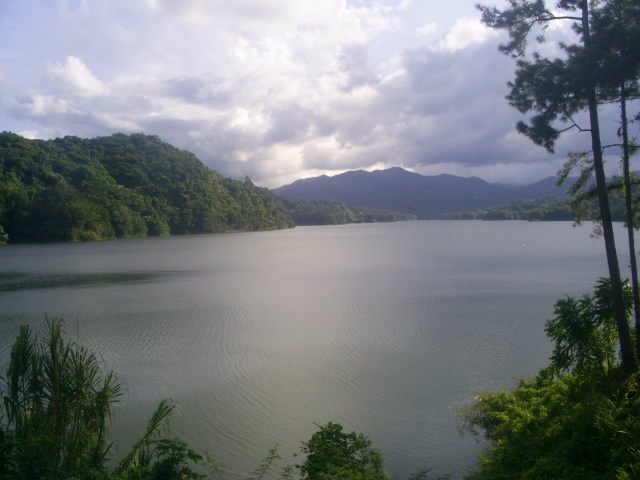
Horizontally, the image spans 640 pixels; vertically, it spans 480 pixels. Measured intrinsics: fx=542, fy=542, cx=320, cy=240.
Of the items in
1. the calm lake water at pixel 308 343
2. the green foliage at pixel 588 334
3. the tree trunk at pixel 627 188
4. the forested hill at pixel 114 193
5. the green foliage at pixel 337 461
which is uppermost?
the forested hill at pixel 114 193

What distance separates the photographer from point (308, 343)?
17.2m

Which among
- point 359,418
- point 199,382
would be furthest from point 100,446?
point 199,382

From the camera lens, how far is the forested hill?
80.9 meters

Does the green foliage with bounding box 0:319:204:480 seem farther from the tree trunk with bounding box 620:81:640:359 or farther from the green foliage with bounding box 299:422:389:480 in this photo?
the tree trunk with bounding box 620:81:640:359

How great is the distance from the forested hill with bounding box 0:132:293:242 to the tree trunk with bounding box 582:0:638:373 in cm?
8192

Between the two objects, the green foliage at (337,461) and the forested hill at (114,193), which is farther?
the forested hill at (114,193)

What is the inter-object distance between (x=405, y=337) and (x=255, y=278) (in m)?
19.7

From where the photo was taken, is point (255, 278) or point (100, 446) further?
point (255, 278)

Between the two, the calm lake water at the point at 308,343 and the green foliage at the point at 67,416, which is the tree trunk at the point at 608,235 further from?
the green foliage at the point at 67,416

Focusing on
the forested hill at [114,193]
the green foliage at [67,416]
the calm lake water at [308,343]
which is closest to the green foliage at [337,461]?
the green foliage at [67,416]

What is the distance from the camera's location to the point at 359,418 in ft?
35.2

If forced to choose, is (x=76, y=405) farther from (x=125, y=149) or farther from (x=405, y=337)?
(x=125, y=149)

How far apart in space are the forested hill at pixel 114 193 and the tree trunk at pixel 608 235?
3225 inches

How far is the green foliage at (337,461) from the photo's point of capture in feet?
20.9
